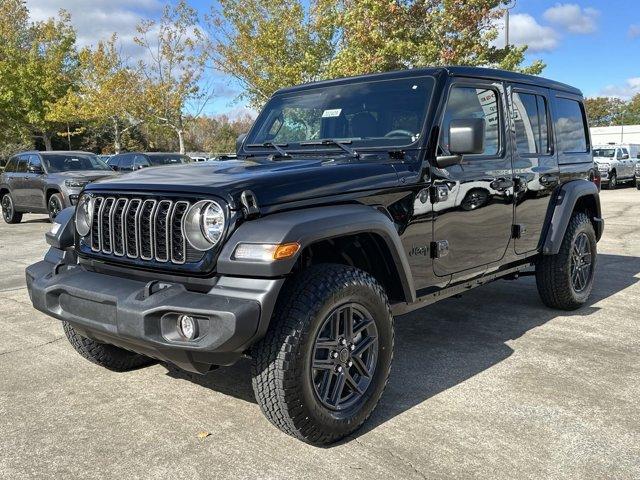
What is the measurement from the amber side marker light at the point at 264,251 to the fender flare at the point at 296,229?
16 millimetres

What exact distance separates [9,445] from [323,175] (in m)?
2.08

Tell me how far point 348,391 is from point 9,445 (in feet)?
5.64

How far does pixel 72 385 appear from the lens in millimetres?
3750

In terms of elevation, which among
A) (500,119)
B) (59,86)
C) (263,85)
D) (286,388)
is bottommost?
(286,388)

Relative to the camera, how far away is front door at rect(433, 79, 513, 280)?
373 centimetres

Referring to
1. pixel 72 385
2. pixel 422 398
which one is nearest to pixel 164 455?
pixel 72 385

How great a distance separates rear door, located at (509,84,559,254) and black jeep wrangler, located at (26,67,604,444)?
21mm

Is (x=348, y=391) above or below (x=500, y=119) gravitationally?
below

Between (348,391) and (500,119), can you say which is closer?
(348,391)

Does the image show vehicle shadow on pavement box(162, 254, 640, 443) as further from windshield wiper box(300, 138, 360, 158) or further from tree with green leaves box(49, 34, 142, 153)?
tree with green leaves box(49, 34, 142, 153)

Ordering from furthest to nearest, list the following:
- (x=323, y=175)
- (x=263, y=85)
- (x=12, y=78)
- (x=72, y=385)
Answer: (x=12, y=78) < (x=263, y=85) < (x=72, y=385) < (x=323, y=175)

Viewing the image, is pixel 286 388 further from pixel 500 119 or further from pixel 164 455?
pixel 500 119

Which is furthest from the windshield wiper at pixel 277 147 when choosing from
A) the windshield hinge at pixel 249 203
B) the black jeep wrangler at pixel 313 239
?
the windshield hinge at pixel 249 203

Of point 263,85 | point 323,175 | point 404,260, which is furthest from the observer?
point 263,85
